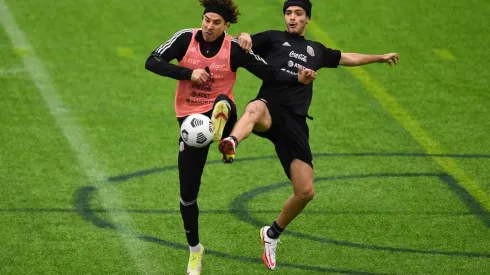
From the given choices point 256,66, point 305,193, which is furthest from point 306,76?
point 305,193

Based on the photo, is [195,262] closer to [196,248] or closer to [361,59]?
[196,248]

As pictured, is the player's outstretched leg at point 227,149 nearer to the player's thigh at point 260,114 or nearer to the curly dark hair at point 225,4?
the player's thigh at point 260,114

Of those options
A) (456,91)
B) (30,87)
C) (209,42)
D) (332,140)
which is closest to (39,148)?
(30,87)

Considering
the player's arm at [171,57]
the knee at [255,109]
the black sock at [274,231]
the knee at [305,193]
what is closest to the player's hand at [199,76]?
the player's arm at [171,57]

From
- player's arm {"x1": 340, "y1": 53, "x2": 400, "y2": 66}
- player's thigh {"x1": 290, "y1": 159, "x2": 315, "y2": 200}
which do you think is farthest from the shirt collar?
player's arm {"x1": 340, "y1": 53, "x2": 400, "y2": 66}

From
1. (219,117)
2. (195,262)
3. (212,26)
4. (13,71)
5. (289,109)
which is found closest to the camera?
(219,117)

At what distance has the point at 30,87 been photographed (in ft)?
52.4

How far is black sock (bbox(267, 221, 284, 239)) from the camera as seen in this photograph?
11.0m

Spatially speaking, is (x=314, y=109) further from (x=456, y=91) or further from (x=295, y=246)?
(x=295, y=246)

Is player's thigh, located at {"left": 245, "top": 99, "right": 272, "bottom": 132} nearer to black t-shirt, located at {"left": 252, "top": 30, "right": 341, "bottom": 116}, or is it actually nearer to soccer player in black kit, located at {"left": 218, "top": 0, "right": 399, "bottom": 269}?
soccer player in black kit, located at {"left": 218, "top": 0, "right": 399, "bottom": 269}

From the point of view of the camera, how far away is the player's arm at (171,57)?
32.7 feet

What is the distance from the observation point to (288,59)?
10.9m

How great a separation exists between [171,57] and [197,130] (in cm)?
74

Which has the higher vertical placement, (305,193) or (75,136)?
(305,193)
